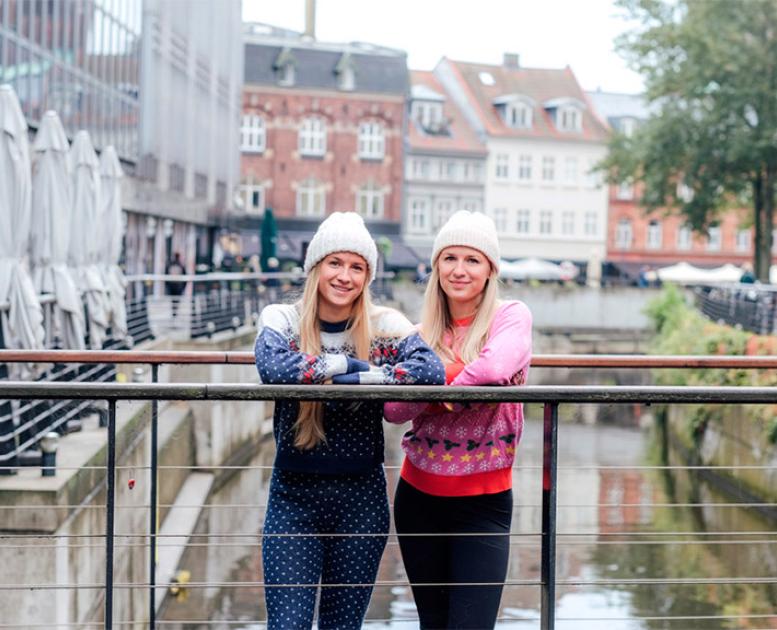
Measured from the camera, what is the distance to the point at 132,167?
1467 inches

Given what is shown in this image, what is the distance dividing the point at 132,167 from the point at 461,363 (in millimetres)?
33686

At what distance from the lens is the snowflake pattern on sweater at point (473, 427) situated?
4.34 meters

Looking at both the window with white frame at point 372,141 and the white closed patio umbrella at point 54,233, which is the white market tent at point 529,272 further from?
the white closed patio umbrella at point 54,233

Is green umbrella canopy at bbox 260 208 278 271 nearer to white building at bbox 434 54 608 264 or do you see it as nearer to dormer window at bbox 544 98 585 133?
white building at bbox 434 54 608 264

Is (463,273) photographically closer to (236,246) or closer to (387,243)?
(236,246)

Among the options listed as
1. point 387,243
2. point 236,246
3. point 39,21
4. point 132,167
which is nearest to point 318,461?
point 39,21

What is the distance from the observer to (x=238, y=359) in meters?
5.58

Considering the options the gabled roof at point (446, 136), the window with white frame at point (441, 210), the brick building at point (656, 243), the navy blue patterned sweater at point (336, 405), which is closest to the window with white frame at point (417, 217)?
the window with white frame at point (441, 210)

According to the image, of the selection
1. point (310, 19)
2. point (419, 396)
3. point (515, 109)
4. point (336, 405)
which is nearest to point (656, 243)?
point (515, 109)

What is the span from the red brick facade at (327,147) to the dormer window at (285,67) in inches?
20.2

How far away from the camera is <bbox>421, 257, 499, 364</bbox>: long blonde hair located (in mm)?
4547

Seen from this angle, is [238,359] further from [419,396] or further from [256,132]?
[256,132]

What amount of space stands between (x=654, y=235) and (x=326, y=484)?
253 ft

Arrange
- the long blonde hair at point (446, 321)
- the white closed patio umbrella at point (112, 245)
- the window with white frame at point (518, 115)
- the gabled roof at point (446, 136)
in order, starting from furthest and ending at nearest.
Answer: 1. the window with white frame at point (518, 115)
2. the gabled roof at point (446, 136)
3. the white closed patio umbrella at point (112, 245)
4. the long blonde hair at point (446, 321)
